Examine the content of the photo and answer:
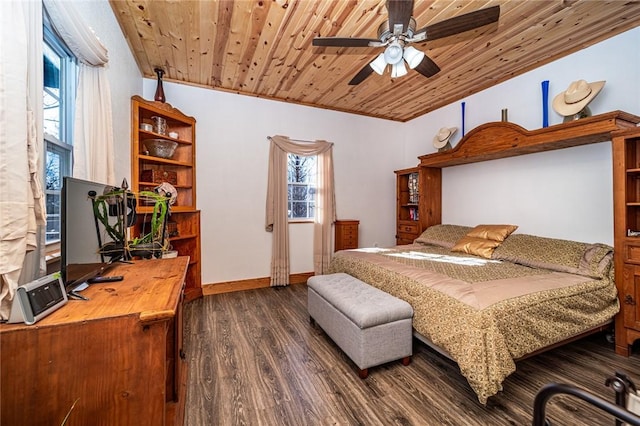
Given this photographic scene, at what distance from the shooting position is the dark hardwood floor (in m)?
1.49

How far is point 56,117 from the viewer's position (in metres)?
1.59

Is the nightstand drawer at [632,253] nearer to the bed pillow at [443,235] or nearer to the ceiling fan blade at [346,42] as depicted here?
the bed pillow at [443,235]

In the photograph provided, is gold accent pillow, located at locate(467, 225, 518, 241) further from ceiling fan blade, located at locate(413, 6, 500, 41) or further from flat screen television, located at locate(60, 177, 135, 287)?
flat screen television, located at locate(60, 177, 135, 287)

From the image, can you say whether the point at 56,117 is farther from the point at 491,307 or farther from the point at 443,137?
the point at 443,137

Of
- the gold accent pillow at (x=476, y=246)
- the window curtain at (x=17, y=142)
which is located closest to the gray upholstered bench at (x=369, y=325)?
the gold accent pillow at (x=476, y=246)

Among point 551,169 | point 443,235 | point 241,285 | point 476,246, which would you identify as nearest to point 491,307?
point 476,246

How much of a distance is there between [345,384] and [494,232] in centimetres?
241

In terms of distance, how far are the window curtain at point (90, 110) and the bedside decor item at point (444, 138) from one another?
12.7ft

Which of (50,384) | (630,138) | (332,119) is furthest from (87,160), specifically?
(630,138)

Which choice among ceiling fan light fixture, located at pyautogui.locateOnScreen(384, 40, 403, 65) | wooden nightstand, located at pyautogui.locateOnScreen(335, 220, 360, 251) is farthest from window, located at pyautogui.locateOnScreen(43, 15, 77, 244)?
wooden nightstand, located at pyautogui.locateOnScreen(335, 220, 360, 251)

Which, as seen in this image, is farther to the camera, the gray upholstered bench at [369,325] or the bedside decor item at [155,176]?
the bedside decor item at [155,176]

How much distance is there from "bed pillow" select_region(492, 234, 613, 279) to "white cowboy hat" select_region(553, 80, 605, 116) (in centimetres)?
124

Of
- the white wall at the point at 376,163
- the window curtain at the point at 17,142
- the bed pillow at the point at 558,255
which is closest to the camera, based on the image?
the window curtain at the point at 17,142

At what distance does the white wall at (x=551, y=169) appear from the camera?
7.88ft
